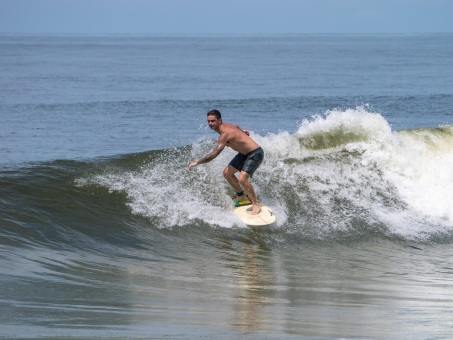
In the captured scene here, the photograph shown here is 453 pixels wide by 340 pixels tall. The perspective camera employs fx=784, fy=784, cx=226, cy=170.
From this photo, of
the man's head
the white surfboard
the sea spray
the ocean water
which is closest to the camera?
the ocean water

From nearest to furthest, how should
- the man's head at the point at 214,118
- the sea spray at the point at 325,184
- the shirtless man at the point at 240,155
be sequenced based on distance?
the man's head at the point at 214,118
the shirtless man at the point at 240,155
the sea spray at the point at 325,184

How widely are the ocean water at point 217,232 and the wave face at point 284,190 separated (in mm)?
38

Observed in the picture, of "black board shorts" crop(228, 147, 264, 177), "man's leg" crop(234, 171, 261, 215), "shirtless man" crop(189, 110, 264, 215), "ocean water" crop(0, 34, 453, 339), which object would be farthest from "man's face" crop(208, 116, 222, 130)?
"ocean water" crop(0, 34, 453, 339)

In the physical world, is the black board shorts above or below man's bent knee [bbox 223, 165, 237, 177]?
above

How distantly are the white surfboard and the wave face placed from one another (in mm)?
156

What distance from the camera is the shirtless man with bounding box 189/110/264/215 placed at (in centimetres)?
1178

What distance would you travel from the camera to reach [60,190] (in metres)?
13.2

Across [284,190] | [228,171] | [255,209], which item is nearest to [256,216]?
[255,209]

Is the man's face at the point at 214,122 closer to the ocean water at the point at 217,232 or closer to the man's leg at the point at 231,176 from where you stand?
the man's leg at the point at 231,176

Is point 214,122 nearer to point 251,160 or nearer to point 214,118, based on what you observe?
point 214,118

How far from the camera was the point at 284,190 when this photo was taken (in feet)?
46.8

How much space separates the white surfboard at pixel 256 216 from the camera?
483 inches

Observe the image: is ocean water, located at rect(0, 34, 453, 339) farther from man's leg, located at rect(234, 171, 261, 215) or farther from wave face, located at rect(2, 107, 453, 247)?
man's leg, located at rect(234, 171, 261, 215)

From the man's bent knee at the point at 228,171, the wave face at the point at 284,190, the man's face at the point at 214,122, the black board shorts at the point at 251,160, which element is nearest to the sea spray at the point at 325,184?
the wave face at the point at 284,190
